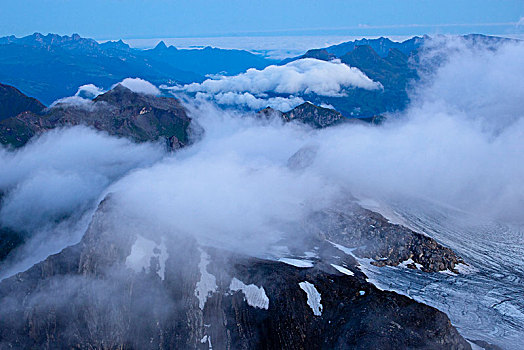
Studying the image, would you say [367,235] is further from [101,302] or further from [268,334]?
[101,302]

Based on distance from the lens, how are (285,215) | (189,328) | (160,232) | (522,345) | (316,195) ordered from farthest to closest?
1. (316,195)
2. (285,215)
3. (160,232)
4. (189,328)
5. (522,345)

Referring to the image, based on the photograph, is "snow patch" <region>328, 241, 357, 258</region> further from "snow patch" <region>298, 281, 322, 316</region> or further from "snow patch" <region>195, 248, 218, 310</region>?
"snow patch" <region>195, 248, 218, 310</region>

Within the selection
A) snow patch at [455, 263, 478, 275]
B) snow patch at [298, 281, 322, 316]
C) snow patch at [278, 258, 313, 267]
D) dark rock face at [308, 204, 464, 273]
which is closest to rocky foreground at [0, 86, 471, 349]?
snow patch at [298, 281, 322, 316]

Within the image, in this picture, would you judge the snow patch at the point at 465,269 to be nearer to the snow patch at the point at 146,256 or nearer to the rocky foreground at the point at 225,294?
the rocky foreground at the point at 225,294

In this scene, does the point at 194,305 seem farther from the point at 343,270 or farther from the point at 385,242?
the point at 385,242

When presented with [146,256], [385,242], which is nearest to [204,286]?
[146,256]

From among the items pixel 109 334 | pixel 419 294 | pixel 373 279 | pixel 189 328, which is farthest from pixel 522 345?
pixel 109 334
